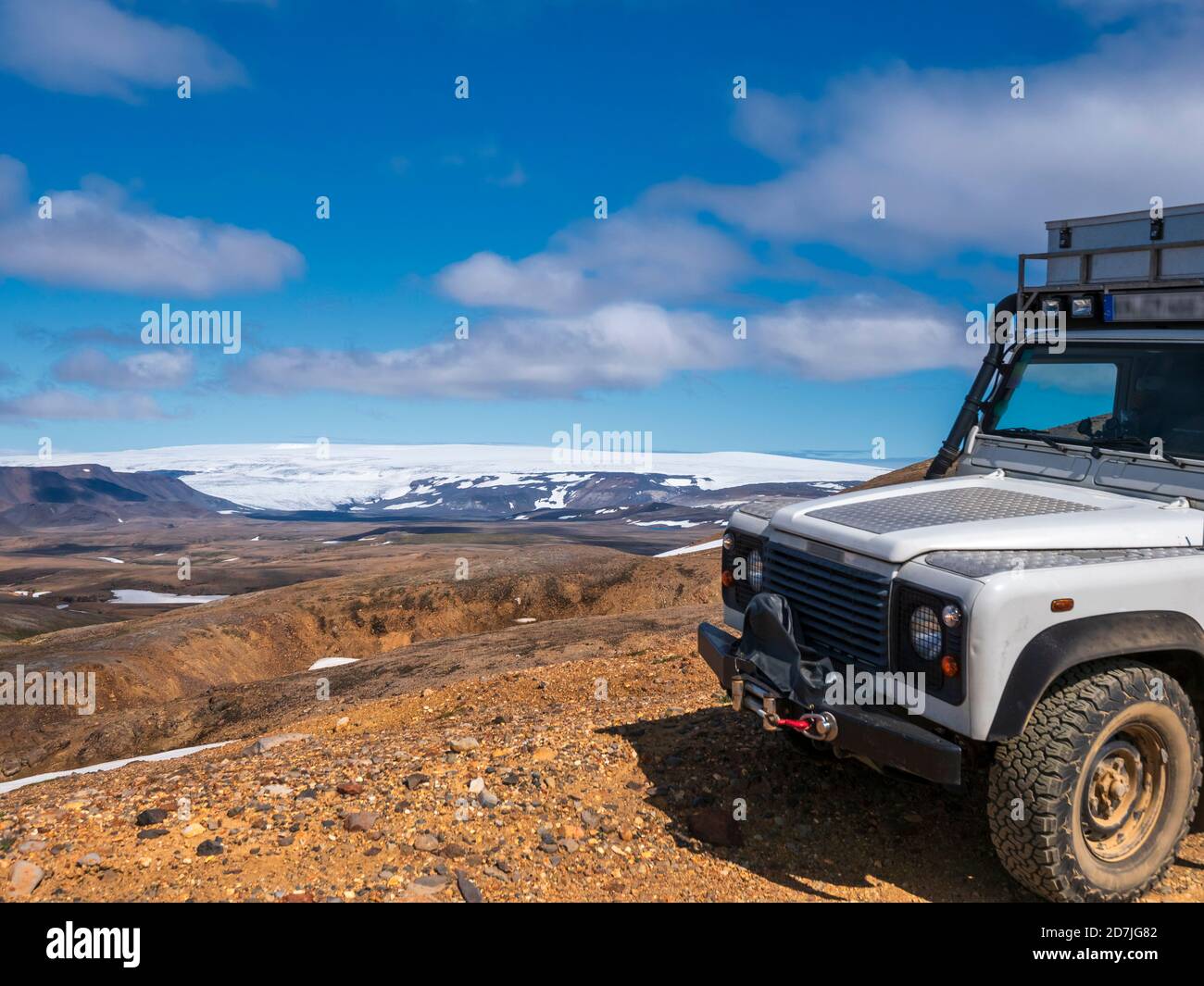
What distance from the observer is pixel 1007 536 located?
4.90 m

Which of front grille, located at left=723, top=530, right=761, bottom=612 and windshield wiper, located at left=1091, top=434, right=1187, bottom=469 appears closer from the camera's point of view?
→ windshield wiper, located at left=1091, top=434, right=1187, bottom=469

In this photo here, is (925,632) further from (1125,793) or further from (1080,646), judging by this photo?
(1125,793)

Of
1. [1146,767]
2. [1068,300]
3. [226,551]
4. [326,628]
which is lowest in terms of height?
[226,551]

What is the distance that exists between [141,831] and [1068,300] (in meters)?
7.27

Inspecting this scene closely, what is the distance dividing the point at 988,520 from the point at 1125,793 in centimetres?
163

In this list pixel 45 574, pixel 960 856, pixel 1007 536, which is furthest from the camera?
pixel 45 574

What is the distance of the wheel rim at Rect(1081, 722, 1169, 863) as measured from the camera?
4871 mm

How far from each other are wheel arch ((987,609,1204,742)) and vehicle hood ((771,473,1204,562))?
468mm

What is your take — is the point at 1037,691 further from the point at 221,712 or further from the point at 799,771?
the point at 221,712

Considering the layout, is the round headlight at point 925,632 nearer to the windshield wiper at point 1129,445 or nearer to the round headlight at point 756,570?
the round headlight at point 756,570

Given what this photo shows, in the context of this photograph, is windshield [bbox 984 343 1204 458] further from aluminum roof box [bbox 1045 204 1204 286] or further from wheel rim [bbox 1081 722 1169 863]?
wheel rim [bbox 1081 722 1169 863]

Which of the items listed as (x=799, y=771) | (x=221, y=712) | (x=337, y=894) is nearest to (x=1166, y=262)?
(x=799, y=771)

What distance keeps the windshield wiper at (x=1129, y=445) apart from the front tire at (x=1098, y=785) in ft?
4.82

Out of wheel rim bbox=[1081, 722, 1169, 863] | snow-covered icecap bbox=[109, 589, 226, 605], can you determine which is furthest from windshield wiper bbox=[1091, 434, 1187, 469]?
snow-covered icecap bbox=[109, 589, 226, 605]
